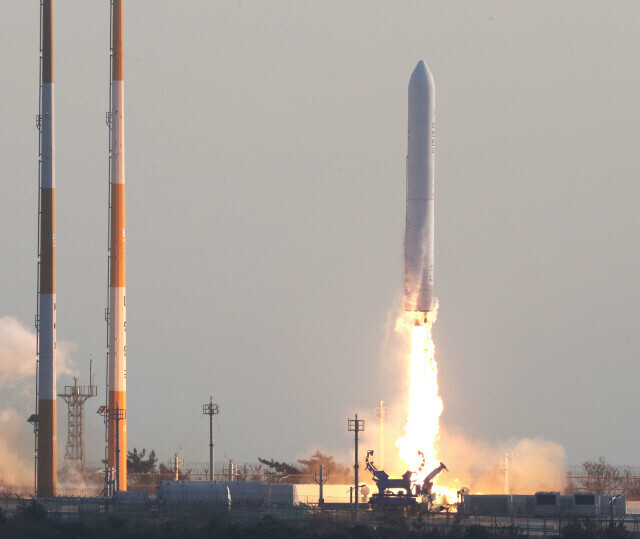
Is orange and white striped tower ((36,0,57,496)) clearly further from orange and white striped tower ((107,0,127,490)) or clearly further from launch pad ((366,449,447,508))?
launch pad ((366,449,447,508))

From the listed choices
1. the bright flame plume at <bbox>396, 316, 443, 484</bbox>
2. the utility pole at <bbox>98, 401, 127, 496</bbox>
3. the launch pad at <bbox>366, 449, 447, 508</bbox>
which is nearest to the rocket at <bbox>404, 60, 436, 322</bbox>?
the bright flame plume at <bbox>396, 316, 443, 484</bbox>

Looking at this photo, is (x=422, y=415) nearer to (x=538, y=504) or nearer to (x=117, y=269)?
(x=538, y=504)

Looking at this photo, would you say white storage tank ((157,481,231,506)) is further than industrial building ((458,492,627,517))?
Yes

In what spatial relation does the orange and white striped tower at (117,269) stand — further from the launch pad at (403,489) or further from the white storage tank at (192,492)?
the launch pad at (403,489)

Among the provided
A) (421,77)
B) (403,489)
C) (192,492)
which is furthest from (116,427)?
(421,77)

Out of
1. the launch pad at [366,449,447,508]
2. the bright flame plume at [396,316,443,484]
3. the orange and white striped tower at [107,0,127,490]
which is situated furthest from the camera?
the orange and white striped tower at [107,0,127,490]

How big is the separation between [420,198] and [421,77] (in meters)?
7.25

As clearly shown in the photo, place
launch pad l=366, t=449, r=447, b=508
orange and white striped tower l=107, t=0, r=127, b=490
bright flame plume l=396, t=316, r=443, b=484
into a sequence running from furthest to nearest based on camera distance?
orange and white striped tower l=107, t=0, r=127, b=490 → bright flame plume l=396, t=316, r=443, b=484 → launch pad l=366, t=449, r=447, b=508

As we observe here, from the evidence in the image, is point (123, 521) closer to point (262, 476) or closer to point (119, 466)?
point (119, 466)

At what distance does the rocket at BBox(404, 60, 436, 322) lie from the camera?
108312 mm

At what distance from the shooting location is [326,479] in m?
129

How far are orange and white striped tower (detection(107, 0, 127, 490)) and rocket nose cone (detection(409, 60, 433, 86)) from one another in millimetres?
20515

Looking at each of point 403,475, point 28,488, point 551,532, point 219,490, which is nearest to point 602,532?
point 551,532

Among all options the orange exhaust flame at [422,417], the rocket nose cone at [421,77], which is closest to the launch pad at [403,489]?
the orange exhaust flame at [422,417]
